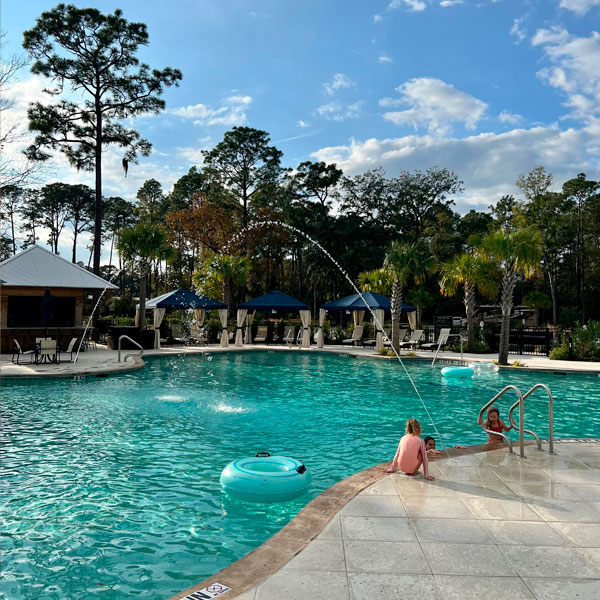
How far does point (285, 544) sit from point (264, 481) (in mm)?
1956

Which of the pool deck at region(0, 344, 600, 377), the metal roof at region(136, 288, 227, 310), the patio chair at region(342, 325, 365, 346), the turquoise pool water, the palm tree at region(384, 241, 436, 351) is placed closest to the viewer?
the turquoise pool water

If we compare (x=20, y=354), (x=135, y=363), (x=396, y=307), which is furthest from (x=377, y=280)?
(x=20, y=354)

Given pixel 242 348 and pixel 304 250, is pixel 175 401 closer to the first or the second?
pixel 242 348

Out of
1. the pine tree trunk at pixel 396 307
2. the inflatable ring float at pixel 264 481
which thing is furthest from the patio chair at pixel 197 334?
the inflatable ring float at pixel 264 481

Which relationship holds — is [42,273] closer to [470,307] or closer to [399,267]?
[399,267]

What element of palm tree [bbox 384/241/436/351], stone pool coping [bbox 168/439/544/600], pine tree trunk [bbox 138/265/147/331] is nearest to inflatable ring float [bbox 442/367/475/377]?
palm tree [bbox 384/241/436/351]

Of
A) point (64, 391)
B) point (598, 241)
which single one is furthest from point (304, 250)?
point (64, 391)

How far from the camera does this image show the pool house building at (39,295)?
20.5 meters

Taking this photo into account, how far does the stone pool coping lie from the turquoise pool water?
0.69 m

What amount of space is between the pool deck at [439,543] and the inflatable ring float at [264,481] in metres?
0.70

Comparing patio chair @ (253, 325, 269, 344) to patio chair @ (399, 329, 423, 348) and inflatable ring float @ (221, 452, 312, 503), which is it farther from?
inflatable ring float @ (221, 452, 312, 503)

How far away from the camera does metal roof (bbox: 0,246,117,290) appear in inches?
831

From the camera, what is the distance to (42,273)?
71.8 feet

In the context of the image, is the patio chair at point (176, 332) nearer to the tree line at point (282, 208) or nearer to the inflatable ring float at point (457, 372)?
the tree line at point (282, 208)
